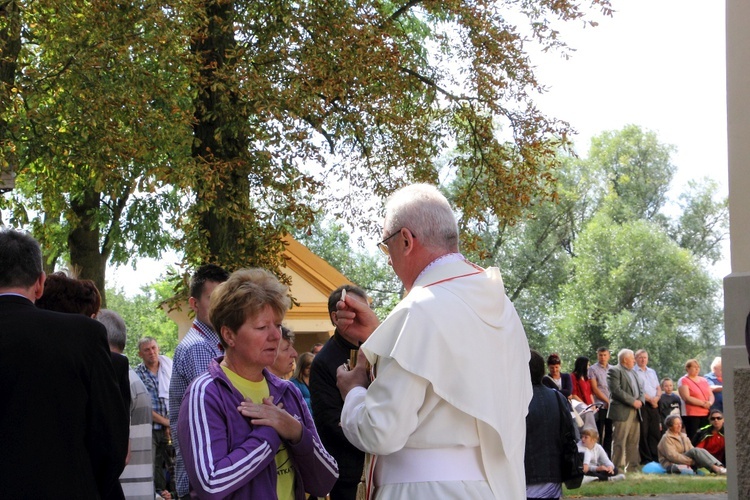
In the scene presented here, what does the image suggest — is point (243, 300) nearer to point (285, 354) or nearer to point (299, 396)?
point (299, 396)

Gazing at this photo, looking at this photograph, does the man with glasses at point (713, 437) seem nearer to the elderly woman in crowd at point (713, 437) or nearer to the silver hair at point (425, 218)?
the elderly woman in crowd at point (713, 437)

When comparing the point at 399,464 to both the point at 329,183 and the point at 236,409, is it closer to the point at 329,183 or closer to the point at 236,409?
the point at 236,409

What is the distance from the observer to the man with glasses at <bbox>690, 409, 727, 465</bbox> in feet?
57.2

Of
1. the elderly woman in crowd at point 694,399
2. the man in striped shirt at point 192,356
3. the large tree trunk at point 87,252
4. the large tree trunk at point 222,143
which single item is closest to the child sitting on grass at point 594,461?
the elderly woman in crowd at point 694,399

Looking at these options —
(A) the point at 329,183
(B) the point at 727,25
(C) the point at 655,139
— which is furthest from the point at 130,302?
(B) the point at 727,25

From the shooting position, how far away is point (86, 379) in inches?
162

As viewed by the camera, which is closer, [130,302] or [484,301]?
[484,301]

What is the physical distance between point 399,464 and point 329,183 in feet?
38.4

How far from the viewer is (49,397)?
157 inches

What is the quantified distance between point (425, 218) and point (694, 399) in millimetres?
16029

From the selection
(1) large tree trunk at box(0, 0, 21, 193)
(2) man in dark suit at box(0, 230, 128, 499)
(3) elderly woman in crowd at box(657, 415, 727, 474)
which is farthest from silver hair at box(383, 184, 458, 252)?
(3) elderly woman in crowd at box(657, 415, 727, 474)

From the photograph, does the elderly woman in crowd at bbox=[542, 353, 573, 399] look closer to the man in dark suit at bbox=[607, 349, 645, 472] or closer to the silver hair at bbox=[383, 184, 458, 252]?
the man in dark suit at bbox=[607, 349, 645, 472]

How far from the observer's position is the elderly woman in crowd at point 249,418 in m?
3.77

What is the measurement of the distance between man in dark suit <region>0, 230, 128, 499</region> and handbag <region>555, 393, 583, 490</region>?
13.5 ft
